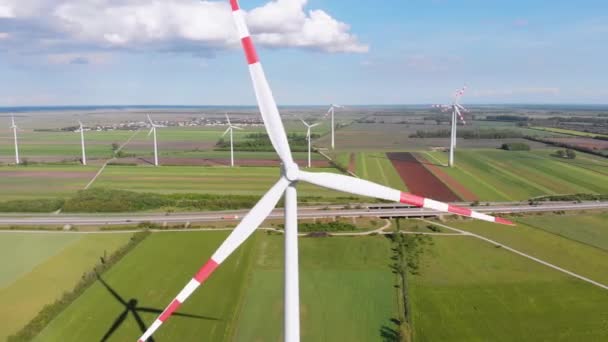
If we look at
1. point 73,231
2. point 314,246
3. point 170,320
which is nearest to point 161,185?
point 73,231

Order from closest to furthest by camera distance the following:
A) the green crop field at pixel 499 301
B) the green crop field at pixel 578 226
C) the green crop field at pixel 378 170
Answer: the green crop field at pixel 499 301 → the green crop field at pixel 578 226 → the green crop field at pixel 378 170

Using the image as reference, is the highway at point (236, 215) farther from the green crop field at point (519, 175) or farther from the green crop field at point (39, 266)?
the green crop field at point (519, 175)

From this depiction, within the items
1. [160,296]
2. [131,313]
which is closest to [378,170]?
[160,296]

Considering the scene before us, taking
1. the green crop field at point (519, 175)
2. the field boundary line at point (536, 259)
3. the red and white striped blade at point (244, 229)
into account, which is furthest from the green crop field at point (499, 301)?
the green crop field at point (519, 175)

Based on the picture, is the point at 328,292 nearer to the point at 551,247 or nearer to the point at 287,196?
the point at 287,196

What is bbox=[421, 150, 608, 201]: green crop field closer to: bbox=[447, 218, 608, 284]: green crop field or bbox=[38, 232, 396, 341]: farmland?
bbox=[447, 218, 608, 284]: green crop field
